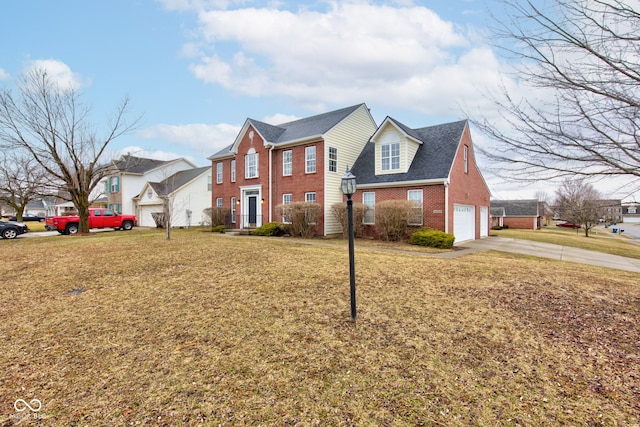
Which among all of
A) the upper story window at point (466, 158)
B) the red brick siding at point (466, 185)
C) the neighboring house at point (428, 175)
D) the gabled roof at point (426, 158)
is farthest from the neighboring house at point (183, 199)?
the upper story window at point (466, 158)

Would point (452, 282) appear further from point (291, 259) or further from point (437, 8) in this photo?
point (437, 8)

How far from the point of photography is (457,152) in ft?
53.6

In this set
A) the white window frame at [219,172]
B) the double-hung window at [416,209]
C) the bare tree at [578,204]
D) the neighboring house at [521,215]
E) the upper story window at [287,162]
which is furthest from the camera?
the neighboring house at [521,215]

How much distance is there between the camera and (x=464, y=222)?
1794 cm

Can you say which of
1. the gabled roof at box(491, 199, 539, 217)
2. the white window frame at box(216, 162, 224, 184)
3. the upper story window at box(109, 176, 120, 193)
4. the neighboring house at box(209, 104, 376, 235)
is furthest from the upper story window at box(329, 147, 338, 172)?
the gabled roof at box(491, 199, 539, 217)

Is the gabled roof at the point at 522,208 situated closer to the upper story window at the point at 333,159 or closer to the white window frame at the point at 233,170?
the upper story window at the point at 333,159

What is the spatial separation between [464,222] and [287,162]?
1144cm

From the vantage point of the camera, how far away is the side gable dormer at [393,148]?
671 inches

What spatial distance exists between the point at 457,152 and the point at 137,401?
1688 cm

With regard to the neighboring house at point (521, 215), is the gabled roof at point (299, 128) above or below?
above

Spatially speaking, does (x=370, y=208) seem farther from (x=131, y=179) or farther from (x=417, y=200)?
(x=131, y=179)

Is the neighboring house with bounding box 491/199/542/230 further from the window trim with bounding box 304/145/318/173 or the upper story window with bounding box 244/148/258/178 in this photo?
the upper story window with bounding box 244/148/258/178

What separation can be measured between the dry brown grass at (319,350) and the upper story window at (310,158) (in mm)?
11790

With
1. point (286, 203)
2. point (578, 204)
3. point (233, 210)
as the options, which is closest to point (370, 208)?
point (286, 203)
